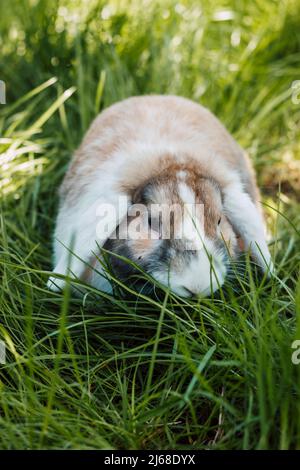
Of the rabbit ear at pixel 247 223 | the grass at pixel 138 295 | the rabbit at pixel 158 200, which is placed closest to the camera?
the grass at pixel 138 295

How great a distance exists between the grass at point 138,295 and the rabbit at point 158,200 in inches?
5.5

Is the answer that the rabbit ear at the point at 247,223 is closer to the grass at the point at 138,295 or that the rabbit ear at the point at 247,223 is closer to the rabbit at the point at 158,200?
the rabbit at the point at 158,200

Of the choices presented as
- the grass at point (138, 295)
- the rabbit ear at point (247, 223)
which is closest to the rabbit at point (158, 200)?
the rabbit ear at point (247, 223)

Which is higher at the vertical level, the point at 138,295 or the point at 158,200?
the point at 158,200

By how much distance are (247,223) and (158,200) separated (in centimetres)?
49

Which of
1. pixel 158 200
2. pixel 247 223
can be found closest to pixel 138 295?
pixel 158 200

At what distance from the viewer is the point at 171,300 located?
265cm

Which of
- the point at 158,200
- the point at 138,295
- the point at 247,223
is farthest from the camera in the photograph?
the point at 247,223

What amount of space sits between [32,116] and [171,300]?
246 cm

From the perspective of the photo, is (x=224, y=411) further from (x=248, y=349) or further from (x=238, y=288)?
(x=238, y=288)

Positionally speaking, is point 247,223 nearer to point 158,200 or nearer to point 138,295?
point 158,200

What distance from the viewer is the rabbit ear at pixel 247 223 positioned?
9.67ft

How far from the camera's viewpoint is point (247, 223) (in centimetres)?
297

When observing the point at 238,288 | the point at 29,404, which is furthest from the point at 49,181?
the point at 29,404
